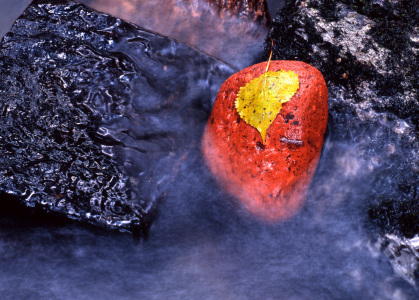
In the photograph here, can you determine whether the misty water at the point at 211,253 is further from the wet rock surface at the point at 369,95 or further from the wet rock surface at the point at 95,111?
the wet rock surface at the point at 95,111

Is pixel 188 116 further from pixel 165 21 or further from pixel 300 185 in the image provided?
pixel 165 21

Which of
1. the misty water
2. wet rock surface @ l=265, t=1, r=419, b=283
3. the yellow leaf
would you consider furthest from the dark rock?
the misty water

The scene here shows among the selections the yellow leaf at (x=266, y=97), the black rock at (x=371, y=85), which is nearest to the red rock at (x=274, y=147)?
the yellow leaf at (x=266, y=97)

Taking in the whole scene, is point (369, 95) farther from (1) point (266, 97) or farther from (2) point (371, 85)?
(1) point (266, 97)

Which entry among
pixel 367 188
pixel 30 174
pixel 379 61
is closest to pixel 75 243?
pixel 30 174

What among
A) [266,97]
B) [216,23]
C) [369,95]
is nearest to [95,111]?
[266,97]
